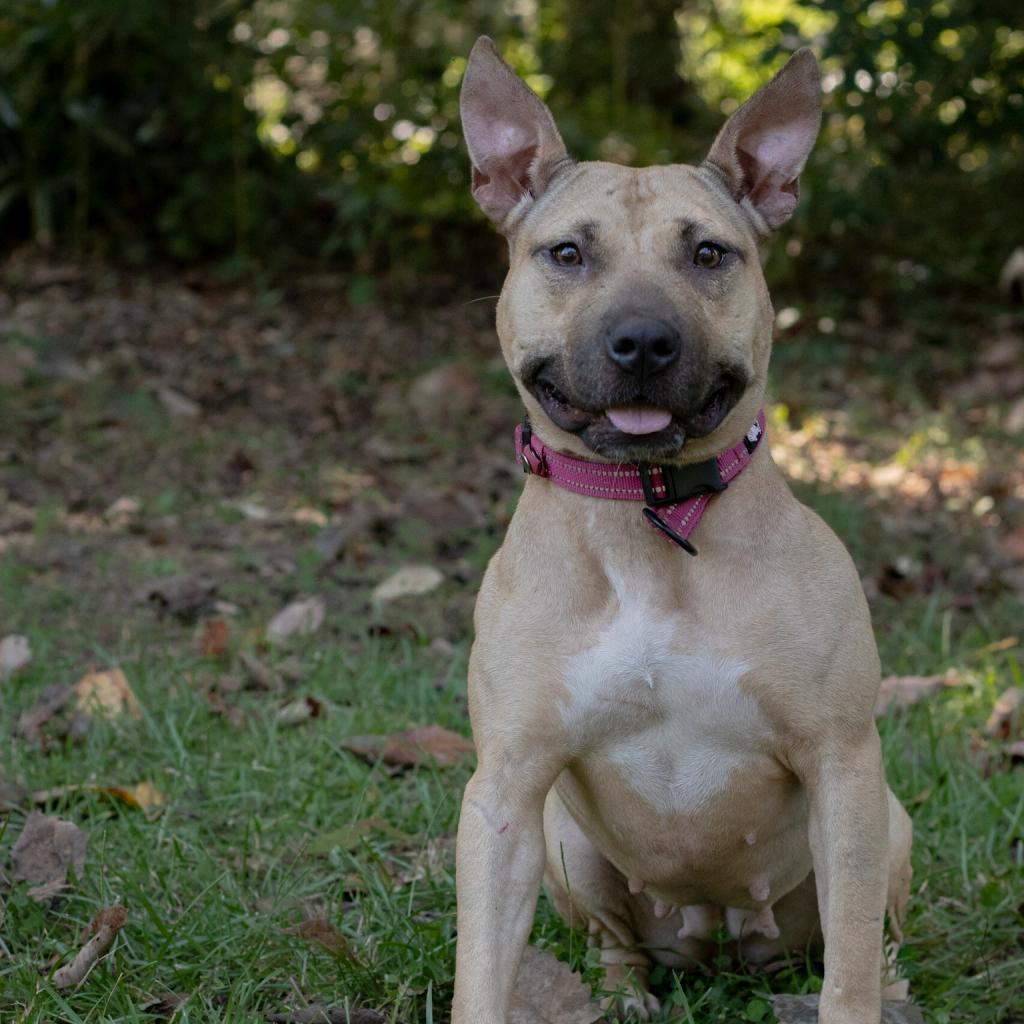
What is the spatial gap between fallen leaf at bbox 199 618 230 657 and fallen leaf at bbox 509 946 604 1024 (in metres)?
2.07

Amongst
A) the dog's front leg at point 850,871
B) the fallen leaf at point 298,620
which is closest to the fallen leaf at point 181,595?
the fallen leaf at point 298,620

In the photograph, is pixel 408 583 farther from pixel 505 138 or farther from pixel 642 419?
pixel 642 419

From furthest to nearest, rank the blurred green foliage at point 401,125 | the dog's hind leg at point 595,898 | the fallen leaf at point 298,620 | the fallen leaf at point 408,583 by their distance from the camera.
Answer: the blurred green foliage at point 401,125
the fallen leaf at point 408,583
the fallen leaf at point 298,620
the dog's hind leg at point 595,898

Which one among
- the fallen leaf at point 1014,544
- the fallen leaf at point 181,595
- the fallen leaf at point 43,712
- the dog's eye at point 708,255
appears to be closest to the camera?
the dog's eye at point 708,255

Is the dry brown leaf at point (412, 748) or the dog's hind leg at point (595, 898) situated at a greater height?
the dog's hind leg at point (595, 898)

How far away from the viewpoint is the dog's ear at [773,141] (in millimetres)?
3203

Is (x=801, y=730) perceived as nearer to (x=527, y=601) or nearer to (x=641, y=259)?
(x=527, y=601)

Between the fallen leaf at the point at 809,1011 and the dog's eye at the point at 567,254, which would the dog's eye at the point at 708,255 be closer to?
the dog's eye at the point at 567,254

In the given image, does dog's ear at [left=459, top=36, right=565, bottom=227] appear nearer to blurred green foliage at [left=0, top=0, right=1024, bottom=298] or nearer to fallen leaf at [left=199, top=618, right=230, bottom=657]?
fallen leaf at [left=199, top=618, right=230, bottom=657]

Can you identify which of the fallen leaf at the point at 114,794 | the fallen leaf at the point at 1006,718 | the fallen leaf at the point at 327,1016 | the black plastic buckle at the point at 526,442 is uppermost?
the black plastic buckle at the point at 526,442

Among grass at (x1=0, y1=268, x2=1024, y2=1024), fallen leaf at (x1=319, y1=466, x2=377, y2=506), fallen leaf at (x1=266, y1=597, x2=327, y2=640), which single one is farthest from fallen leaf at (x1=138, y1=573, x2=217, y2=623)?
fallen leaf at (x1=319, y1=466, x2=377, y2=506)

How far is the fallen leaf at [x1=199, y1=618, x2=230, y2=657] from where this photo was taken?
499 centimetres

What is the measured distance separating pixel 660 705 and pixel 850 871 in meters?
0.48

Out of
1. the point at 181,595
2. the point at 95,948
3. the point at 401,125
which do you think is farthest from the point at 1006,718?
the point at 401,125
